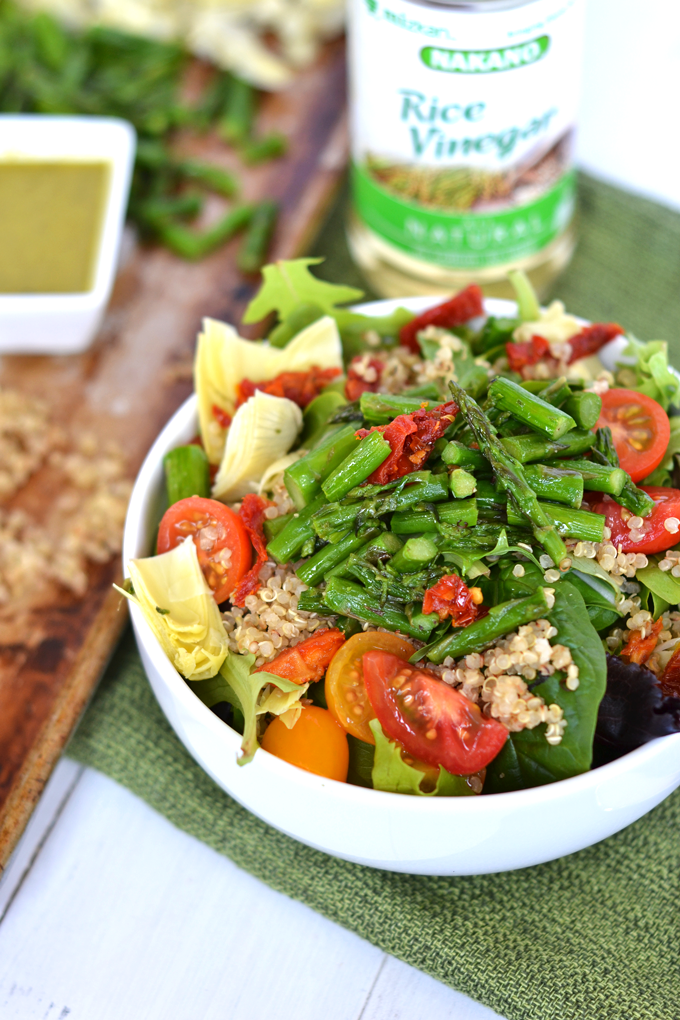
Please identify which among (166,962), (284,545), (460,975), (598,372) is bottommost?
(166,962)

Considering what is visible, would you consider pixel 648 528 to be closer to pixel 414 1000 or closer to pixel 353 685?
pixel 353 685

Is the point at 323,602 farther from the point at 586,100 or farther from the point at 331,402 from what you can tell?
the point at 586,100

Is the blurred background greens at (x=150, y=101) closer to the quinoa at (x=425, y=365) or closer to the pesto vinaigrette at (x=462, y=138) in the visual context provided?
the pesto vinaigrette at (x=462, y=138)

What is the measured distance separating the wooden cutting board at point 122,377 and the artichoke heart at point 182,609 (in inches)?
17.9

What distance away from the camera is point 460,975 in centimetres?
222

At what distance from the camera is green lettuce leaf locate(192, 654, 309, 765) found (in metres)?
1.95

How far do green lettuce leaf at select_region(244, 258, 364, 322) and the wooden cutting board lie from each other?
25.1 inches

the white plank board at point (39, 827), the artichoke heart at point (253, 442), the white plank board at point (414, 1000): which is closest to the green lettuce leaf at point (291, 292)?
the artichoke heart at point (253, 442)

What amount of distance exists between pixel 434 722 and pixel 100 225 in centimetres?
233

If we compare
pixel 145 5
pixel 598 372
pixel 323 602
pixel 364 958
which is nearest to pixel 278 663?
pixel 323 602

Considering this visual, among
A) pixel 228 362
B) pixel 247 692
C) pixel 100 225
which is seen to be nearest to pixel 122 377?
pixel 100 225

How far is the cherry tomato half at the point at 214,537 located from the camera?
7.29 feet

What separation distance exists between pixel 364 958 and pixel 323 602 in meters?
0.94

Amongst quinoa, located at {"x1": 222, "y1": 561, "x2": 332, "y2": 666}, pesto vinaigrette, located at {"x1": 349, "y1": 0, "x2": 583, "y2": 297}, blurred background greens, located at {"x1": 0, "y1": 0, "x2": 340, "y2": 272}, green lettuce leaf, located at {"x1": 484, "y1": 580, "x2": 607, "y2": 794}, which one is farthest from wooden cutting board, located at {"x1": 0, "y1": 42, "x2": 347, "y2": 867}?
green lettuce leaf, located at {"x1": 484, "y1": 580, "x2": 607, "y2": 794}
